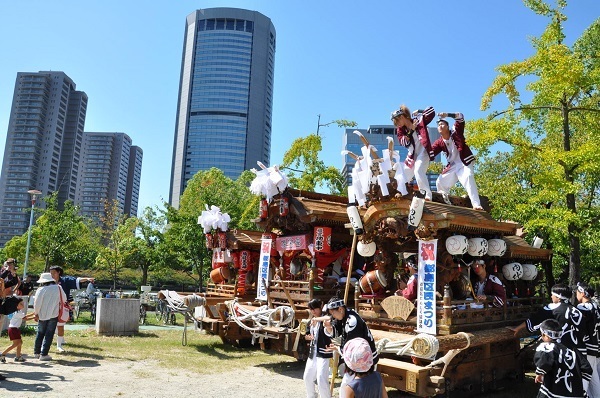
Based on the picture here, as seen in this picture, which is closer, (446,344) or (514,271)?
(446,344)

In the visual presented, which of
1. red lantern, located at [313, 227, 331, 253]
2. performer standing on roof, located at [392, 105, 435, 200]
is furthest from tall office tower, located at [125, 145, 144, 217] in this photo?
performer standing on roof, located at [392, 105, 435, 200]

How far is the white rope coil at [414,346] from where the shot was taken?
7684 millimetres

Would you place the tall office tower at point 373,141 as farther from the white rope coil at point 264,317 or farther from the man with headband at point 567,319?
the man with headband at point 567,319

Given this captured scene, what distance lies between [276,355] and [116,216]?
26.6m

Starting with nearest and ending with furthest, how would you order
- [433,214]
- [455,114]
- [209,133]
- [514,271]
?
1. [433,214]
2. [455,114]
3. [514,271]
4. [209,133]

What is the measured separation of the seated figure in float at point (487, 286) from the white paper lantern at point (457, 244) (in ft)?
4.02

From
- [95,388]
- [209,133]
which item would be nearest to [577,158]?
[95,388]

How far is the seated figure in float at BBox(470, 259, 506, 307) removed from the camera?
979 cm

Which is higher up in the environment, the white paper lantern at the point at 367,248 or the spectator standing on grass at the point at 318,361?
the white paper lantern at the point at 367,248

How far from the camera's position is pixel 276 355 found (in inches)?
556

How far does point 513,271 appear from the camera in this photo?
1100 centimetres

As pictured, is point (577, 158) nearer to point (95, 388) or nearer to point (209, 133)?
point (95, 388)

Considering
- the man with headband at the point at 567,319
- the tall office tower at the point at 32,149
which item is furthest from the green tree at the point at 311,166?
the tall office tower at the point at 32,149

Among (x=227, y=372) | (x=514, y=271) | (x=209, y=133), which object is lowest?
(x=227, y=372)
